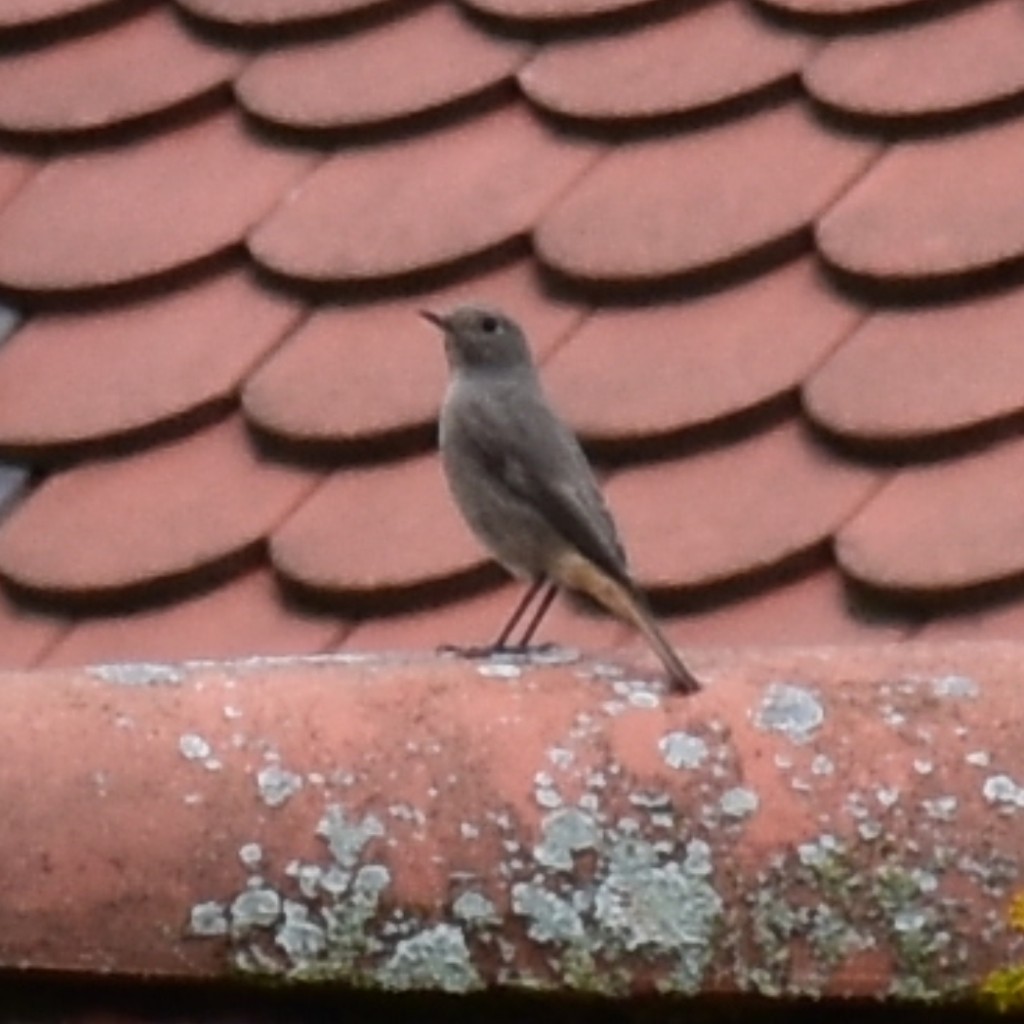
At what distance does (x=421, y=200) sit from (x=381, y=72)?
28 centimetres

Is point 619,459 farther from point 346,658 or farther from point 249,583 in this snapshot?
point 346,658

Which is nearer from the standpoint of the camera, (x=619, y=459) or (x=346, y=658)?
(x=346, y=658)

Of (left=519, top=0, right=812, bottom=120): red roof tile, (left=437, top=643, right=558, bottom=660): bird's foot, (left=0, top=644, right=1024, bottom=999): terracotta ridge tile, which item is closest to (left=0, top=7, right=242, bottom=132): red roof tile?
(left=519, top=0, right=812, bottom=120): red roof tile

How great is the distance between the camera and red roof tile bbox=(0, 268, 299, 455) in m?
3.54

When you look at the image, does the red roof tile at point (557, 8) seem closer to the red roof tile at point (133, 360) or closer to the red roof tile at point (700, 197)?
the red roof tile at point (700, 197)

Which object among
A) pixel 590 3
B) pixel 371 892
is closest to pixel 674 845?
pixel 371 892

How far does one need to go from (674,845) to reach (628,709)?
14cm

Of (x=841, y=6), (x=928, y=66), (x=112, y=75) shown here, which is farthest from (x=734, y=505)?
(x=112, y=75)

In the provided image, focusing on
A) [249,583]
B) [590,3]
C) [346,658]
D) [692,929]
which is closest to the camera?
[692,929]

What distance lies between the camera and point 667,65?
371 centimetres

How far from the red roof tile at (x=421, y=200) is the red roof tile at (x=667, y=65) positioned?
5 cm

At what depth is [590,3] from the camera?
384cm

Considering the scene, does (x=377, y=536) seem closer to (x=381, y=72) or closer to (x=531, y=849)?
(x=381, y=72)

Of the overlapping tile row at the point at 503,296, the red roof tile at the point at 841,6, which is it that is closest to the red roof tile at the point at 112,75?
the overlapping tile row at the point at 503,296
